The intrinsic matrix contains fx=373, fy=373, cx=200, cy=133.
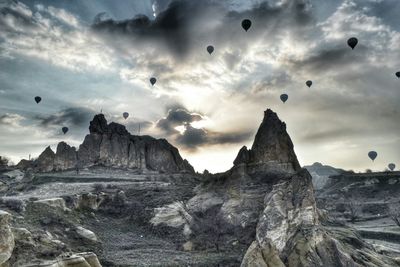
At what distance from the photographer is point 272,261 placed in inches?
1596

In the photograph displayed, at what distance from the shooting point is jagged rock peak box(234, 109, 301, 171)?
69.0 meters

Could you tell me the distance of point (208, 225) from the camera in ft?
197

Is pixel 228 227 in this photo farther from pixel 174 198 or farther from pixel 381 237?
pixel 381 237

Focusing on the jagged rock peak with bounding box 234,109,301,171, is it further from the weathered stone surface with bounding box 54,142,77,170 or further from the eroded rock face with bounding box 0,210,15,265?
the weathered stone surface with bounding box 54,142,77,170

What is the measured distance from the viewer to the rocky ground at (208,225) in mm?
41375

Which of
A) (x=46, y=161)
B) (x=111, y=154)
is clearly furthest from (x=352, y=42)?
(x=46, y=161)

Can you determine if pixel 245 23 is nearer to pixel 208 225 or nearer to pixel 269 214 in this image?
pixel 269 214

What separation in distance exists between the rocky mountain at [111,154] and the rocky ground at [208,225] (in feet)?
180

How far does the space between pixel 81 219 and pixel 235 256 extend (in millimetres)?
23598

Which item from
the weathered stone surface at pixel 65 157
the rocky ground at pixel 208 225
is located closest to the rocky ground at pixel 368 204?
the rocky ground at pixel 208 225

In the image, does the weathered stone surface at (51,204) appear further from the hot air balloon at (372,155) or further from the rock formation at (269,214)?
the hot air balloon at (372,155)

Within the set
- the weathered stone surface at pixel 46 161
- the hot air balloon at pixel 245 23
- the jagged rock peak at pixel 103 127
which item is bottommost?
the weathered stone surface at pixel 46 161

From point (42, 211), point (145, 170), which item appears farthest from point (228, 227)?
point (145, 170)

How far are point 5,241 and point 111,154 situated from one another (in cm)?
11399
